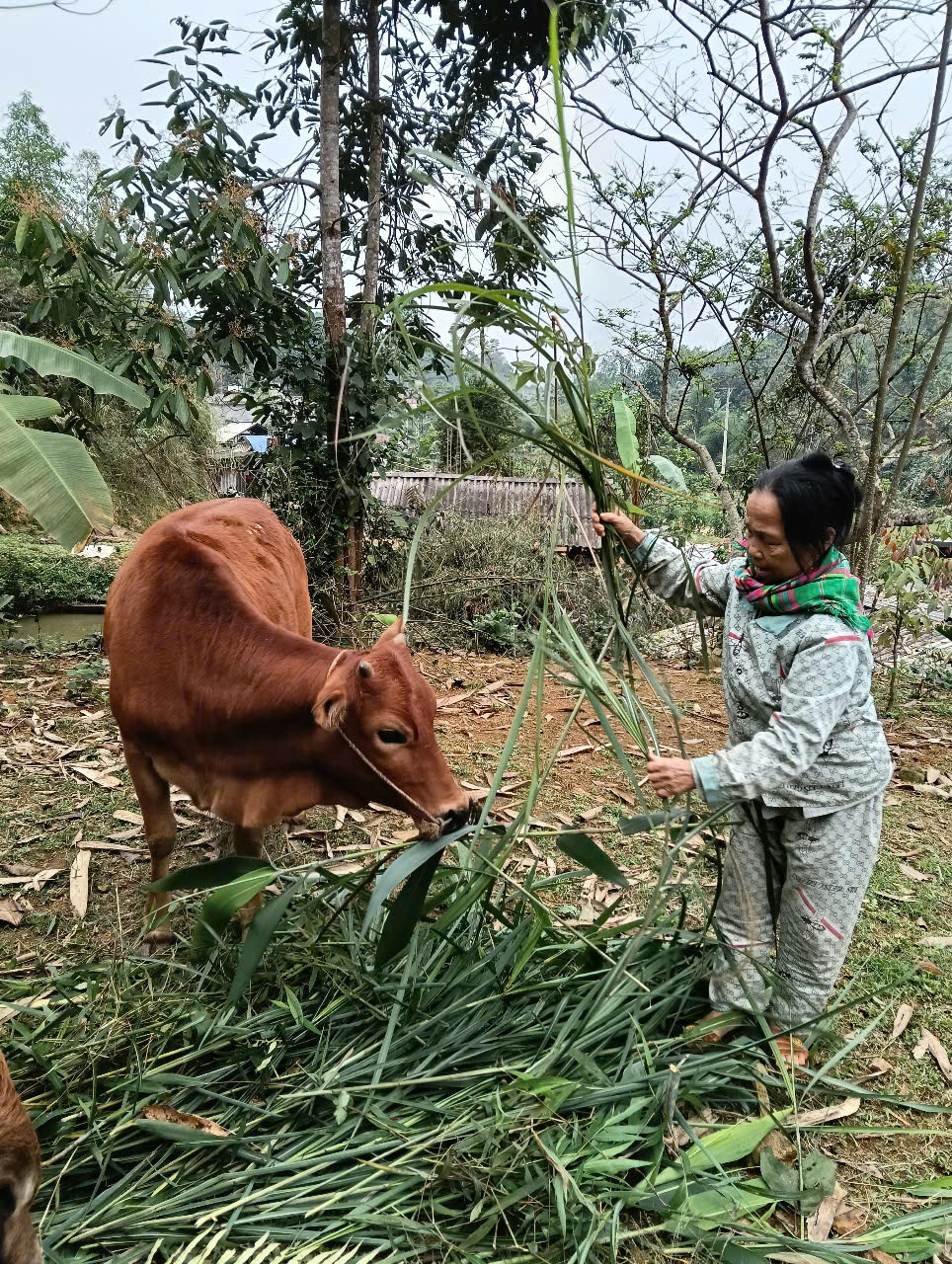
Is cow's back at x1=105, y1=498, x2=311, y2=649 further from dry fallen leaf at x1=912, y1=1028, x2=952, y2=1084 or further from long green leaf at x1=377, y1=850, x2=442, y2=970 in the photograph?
dry fallen leaf at x1=912, y1=1028, x2=952, y2=1084

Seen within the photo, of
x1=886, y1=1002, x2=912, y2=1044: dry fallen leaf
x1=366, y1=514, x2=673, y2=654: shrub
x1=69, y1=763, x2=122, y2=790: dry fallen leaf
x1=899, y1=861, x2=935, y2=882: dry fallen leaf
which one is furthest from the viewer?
x1=366, y1=514, x2=673, y2=654: shrub

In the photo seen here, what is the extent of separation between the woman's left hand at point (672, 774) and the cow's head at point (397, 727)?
0.60 m

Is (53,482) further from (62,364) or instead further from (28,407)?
(62,364)

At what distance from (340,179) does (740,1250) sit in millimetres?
8625

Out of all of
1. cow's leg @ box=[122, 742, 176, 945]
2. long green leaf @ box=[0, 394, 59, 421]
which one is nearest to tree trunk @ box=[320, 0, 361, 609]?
long green leaf @ box=[0, 394, 59, 421]

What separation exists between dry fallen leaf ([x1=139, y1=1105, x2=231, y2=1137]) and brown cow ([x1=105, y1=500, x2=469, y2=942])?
0.49 metres

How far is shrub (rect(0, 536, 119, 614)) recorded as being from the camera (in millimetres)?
9664

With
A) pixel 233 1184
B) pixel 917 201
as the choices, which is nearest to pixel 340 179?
pixel 917 201

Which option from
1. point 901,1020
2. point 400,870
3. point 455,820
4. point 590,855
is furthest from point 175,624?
point 901,1020

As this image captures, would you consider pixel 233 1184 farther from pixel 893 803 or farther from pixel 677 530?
pixel 677 530

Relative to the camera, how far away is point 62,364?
3.32m

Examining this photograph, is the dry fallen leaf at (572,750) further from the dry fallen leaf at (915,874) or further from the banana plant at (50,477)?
the banana plant at (50,477)

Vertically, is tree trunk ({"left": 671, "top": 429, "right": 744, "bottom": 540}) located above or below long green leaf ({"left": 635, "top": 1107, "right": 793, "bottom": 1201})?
above

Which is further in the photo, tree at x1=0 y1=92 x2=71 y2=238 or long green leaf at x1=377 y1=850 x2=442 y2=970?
tree at x1=0 y1=92 x2=71 y2=238
